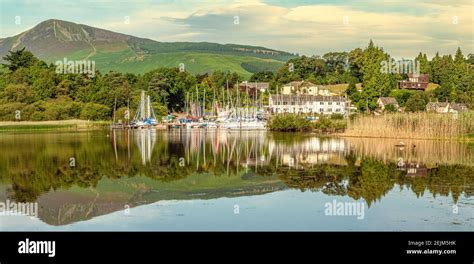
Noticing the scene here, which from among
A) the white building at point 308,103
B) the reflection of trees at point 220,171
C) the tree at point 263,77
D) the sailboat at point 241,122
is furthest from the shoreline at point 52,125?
the tree at point 263,77

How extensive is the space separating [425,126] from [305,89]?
63654mm

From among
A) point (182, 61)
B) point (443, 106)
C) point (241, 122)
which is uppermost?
point (182, 61)

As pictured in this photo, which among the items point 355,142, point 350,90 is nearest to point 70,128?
point 355,142

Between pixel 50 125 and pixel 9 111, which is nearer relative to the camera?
pixel 50 125

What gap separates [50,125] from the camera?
64.5 m

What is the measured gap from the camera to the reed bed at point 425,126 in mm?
37125

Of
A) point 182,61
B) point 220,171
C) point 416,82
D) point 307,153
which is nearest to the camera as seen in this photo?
point 220,171

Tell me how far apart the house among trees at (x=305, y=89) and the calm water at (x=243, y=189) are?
67.7m

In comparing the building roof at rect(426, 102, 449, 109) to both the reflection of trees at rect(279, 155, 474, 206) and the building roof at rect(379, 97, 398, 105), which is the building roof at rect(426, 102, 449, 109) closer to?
the building roof at rect(379, 97, 398, 105)

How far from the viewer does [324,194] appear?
60.3 feet

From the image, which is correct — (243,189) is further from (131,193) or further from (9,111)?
(9,111)

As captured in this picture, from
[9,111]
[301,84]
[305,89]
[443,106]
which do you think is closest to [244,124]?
[443,106]
